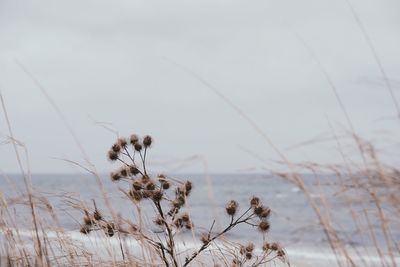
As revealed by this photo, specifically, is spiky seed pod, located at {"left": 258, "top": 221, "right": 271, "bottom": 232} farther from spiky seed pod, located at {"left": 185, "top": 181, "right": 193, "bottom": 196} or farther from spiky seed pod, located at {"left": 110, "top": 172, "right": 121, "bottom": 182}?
spiky seed pod, located at {"left": 110, "top": 172, "right": 121, "bottom": 182}

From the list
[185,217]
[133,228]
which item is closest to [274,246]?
[185,217]

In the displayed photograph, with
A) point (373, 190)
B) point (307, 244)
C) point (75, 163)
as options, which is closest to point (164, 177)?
point (75, 163)

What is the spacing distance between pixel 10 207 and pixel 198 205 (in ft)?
136

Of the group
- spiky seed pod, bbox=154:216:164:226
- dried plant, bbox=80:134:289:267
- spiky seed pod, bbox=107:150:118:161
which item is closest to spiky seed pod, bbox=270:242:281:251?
dried plant, bbox=80:134:289:267

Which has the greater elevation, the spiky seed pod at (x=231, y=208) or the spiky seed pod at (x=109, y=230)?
the spiky seed pod at (x=109, y=230)

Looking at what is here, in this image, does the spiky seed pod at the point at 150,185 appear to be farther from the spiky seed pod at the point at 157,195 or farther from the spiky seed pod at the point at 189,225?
the spiky seed pod at the point at 189,225

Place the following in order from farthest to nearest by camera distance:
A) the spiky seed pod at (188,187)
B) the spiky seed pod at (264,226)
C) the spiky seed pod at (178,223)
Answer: the spiky seed pod at (178,223) < the spiky seed pod at (188,187) < the spiky seed pod at (264,226)

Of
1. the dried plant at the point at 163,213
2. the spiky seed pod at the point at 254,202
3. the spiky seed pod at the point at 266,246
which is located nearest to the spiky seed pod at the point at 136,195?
the dried plant at the point at 163,213

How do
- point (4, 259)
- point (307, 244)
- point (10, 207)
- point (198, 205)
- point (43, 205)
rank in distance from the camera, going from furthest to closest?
point (198, 205) < point (307, 244) < point (10, 207) < point (43, 205) < point (4, 259)

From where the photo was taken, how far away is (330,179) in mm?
2523

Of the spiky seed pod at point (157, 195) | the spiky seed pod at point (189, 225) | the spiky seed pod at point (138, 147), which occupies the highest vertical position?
the spiky seed pod at point (138, 147)

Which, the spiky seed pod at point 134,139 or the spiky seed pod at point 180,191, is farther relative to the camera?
the spiky seed pod at point 134,139

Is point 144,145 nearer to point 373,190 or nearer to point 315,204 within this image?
point 315,204

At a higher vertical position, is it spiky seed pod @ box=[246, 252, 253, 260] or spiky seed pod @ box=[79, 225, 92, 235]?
spiky seed pod @ box=[79, 225, 92, 235]
